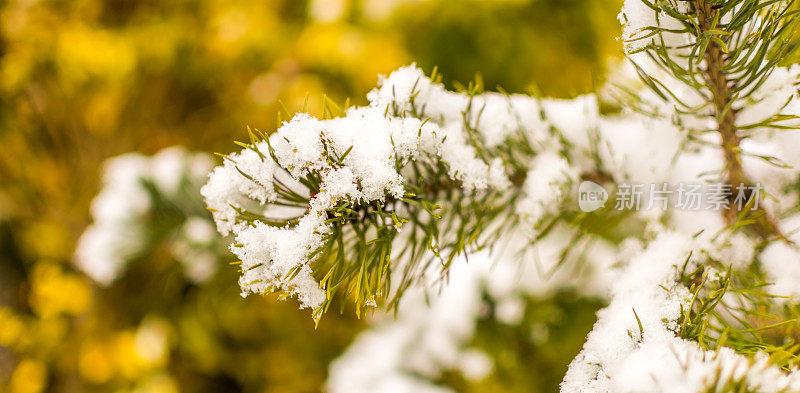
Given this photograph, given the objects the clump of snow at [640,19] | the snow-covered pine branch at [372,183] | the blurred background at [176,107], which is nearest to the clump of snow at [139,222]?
the blurred background at [176,107]

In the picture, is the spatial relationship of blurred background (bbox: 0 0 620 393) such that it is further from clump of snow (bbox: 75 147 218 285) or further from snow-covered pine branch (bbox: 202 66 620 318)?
snow-covered pine branch (bbox: 202 66 620 318)

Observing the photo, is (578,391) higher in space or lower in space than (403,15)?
lower

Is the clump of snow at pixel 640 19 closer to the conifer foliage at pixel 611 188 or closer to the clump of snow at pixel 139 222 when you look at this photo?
the conifer foliage at pixel 611 188

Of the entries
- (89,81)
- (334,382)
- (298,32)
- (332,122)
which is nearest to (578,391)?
(332,122)

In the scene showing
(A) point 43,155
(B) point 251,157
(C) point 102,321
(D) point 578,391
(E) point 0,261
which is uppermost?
(A) point 43,155

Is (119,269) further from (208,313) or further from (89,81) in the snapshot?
(89,81)

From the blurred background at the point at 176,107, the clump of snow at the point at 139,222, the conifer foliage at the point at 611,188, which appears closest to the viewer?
the conifer foliage at the point at 611,188

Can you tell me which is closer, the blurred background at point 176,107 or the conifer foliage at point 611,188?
the conifer foliage at point 611,188

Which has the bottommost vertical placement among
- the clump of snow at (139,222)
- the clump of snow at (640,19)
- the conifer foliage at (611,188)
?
the conifer foliage at (611,188)
